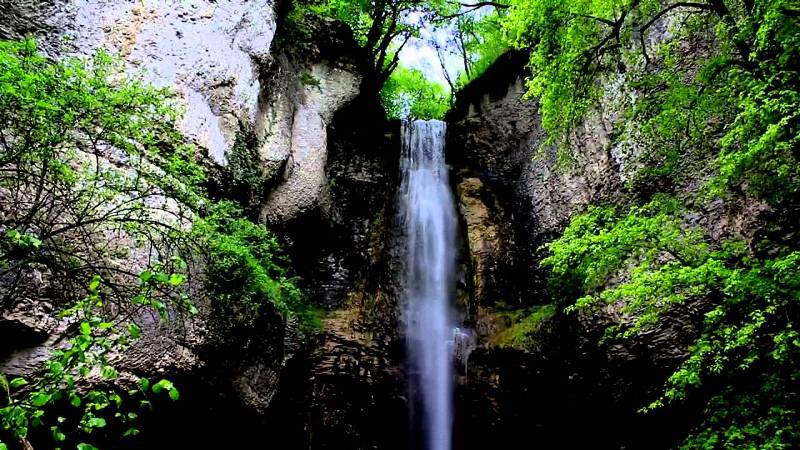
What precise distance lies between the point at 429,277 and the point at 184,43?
273 inches

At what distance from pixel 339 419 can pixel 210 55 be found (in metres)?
6.93

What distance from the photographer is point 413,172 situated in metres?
13.8

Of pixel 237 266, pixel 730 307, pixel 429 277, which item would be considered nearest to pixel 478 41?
pixel 429 277

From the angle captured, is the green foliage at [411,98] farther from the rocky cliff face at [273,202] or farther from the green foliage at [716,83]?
the green foliage at [716,83]

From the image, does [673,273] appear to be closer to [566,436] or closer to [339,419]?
[566,436]

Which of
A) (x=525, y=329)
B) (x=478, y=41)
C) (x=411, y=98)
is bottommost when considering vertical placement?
(x=525, y=329)

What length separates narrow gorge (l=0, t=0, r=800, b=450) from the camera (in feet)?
14.2

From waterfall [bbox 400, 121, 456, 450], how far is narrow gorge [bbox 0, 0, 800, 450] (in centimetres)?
6

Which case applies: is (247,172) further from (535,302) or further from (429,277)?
(535,302)

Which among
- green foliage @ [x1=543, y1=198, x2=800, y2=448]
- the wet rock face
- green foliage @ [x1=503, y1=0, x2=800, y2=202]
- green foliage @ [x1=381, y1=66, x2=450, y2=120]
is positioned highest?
green foliage @ [x1=381, y1=66, x2=450, y2=120]

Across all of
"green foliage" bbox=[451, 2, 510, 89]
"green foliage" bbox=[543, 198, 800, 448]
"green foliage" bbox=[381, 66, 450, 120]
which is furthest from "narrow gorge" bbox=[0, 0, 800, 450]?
"green foliage" bbox=[381, 66, 450, 120]

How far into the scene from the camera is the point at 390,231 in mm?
12719

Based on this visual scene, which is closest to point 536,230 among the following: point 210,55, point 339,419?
point 339,419

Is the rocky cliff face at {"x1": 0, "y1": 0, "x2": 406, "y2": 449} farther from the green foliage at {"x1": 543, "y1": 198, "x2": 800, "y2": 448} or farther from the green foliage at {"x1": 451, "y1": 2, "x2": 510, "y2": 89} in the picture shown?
the green foliage at {"x1": 543, "y1": 198, "x2": 800, "y2": 448}
